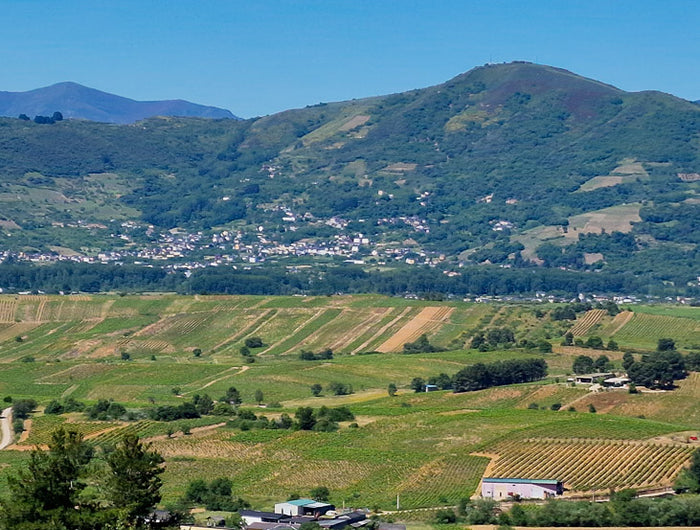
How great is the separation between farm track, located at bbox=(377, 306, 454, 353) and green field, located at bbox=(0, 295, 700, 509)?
93 centimetres

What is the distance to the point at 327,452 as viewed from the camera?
88.4 metres

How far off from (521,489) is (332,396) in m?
43.8

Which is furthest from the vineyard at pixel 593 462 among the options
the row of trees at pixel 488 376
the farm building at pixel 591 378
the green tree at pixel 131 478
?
the green tree at pixel 131 478

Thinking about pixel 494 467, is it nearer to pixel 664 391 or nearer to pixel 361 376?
pixel 664 391

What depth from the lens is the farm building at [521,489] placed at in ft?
253

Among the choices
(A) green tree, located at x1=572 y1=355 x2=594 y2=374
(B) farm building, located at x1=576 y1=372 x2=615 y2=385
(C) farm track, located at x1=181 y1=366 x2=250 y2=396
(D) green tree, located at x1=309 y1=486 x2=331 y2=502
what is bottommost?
(D) green tree, located at x1=309 y1=486 x2=331 y2=502

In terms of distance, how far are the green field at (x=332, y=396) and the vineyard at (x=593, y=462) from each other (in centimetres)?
19

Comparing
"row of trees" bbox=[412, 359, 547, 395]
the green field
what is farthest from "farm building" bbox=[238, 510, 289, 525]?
"row of trees" bbox=[412, 359, 547, 395]

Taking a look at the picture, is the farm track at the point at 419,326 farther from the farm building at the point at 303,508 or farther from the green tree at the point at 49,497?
the green tree at the point at 49,497

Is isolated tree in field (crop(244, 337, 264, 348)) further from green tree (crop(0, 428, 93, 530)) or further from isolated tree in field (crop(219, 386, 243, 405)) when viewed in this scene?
green tree (crop(0, 428, 93, 530))

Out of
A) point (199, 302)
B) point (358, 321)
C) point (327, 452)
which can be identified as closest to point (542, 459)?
point (327, 452)

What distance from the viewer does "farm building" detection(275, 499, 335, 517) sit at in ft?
229

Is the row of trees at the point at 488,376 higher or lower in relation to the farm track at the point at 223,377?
higher

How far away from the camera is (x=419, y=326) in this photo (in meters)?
162
